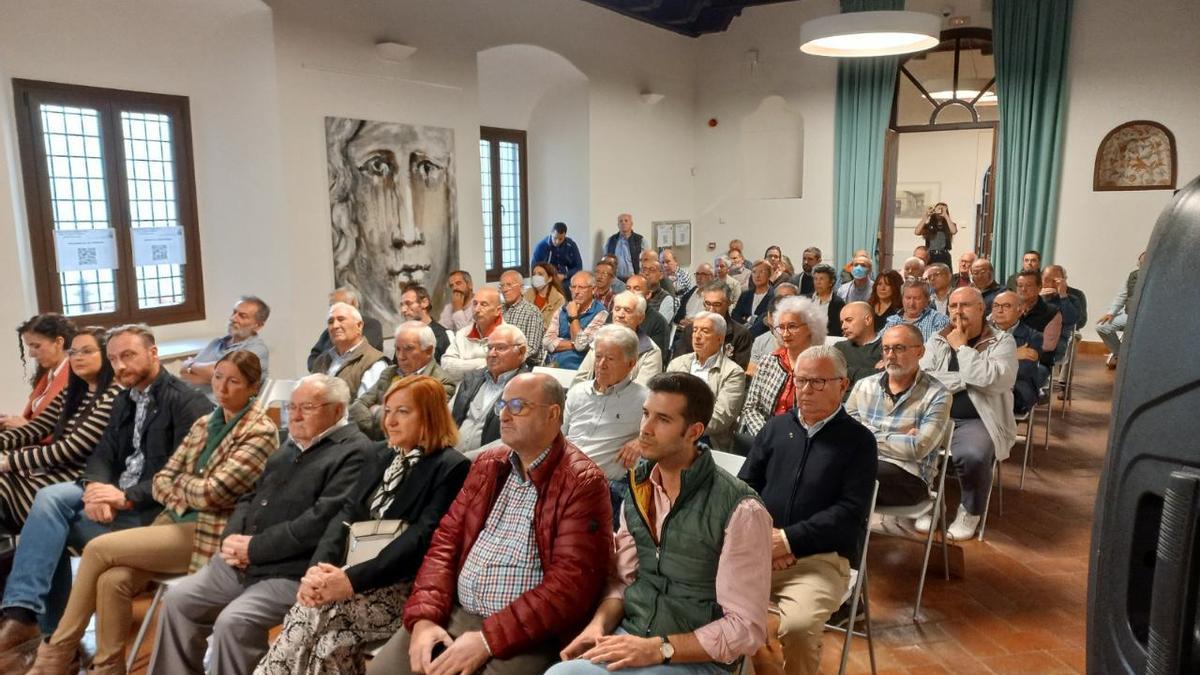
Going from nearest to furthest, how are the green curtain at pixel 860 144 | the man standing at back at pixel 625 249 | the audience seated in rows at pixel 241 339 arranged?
1. the audience seated in rows at pixel 241 339
2. the man standing at back at pixel 625 249
3. the green curtain at pixel 860 144

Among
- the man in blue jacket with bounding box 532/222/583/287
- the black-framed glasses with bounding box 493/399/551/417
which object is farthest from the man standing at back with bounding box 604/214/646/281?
the black-framed glasses with bounding box 493/399/551/417

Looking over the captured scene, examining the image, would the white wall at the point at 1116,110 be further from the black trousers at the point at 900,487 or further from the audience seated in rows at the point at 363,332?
the audience seated in rows at the point at 363,332

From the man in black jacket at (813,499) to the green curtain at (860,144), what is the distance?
30.0ft

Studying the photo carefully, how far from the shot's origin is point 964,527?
4.32 meters

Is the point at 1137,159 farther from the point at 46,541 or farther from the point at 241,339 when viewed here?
the point at 46,541

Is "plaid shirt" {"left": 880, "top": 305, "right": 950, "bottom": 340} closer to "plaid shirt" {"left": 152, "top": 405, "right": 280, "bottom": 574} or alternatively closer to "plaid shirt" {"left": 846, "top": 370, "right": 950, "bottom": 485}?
Result: "plaid shirt" {"left": 846, "top": 370, "right": 950, "bottom": 485}

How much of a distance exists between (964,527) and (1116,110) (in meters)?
7.83

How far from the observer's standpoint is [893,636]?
3385mm

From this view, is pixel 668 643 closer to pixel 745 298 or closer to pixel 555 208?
pixel 745 298

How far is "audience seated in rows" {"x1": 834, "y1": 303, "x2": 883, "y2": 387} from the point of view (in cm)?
446

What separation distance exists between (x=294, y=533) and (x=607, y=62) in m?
8.94

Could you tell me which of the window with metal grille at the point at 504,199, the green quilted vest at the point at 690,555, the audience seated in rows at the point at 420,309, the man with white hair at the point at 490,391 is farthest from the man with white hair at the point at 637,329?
the window with metal grille at the point at 504,199

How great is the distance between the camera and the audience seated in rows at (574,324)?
224 inches

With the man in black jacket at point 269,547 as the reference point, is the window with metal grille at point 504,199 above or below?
above
